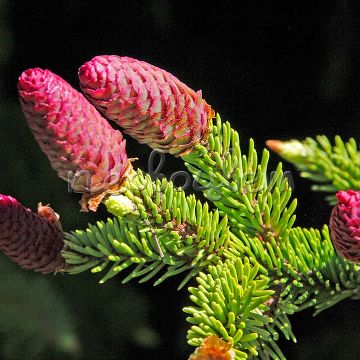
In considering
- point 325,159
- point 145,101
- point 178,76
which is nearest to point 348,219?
point 325,159

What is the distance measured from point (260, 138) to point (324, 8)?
0.27 metres

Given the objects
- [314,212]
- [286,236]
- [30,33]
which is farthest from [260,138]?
[286,236]

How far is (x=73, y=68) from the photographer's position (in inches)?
57.6

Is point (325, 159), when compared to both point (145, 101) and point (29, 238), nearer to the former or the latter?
point (145, 101)

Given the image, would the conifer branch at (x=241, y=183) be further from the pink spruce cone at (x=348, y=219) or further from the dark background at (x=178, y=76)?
the dark background at (x=178, y=76)

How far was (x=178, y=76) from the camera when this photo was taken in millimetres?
1396

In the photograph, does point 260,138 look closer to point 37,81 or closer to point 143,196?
point 143,196

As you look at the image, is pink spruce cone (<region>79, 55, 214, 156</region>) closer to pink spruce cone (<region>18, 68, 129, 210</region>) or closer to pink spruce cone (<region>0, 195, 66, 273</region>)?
pink spruce cone (<region>18, 68, 129, 210</region>)

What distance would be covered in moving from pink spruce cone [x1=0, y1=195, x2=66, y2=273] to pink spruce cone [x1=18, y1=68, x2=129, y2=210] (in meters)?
0.09

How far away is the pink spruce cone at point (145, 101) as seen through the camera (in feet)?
1.57

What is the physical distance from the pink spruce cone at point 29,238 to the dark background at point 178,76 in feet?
2.38

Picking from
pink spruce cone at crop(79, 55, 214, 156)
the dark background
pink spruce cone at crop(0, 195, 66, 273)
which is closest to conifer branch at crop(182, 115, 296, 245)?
pink spruce cone at crop(79, 55, 214, 156)

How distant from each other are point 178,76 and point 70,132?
3.08 feet

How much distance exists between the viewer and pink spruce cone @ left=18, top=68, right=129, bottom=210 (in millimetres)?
462
